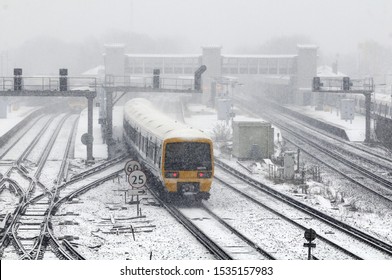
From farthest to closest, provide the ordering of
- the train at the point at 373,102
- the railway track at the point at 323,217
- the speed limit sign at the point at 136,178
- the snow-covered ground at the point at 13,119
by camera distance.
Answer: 1. the train at the point at 373,102
2. the snow-covered ground at the point at 13,119
3. the speed limit sign at the point at 136,178
4. the railway track at the point at 323,217

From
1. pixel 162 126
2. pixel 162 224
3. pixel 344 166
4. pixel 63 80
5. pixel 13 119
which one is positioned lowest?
pixel 13 119

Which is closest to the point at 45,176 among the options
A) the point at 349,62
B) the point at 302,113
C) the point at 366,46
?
the point at 302,113

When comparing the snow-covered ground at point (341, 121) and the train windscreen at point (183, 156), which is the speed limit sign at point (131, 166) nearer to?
the train windscreen at point (183, 156)

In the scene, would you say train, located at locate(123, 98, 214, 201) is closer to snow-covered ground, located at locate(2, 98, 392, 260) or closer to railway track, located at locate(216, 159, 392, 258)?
snow-covered ground, located at locate(2, 98, 392, 260)

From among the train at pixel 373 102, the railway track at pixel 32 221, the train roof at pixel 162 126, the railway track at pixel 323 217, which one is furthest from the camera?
the train at pixel 373 102

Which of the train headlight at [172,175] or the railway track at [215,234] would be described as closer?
the railway track at [215,234]

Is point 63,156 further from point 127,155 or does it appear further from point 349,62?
point 349,62

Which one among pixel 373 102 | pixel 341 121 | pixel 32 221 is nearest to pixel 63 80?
pixel 32 221

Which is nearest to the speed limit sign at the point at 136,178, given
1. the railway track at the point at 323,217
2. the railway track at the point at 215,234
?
the railway track at the point at 215,234

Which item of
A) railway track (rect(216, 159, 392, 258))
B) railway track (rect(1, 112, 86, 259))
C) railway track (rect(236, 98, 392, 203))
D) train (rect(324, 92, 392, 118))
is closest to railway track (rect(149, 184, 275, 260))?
railway track (rect(216, 159, 392, 258))

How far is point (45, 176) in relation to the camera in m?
31.7

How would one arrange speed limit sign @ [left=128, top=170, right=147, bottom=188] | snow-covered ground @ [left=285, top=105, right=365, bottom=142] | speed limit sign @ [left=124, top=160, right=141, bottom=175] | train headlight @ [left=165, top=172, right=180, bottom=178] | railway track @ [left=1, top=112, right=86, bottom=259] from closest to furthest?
railway track @ [left=1, top=112, right=86, bottom=259] < speed limit sign @ [left=128, top=170, right=147, bottom=188] < speed limit sign @ [left=124, top=160, right=141, bottom=175] < train headlight @ [left=165, top=172, right=180, bottom=178] < snow-covered ground @ [left=285, top=105, right=365, bottom=142]

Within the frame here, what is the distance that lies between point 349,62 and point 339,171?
6351cm

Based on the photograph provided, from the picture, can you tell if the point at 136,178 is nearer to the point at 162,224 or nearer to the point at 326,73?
the point at 162,224
